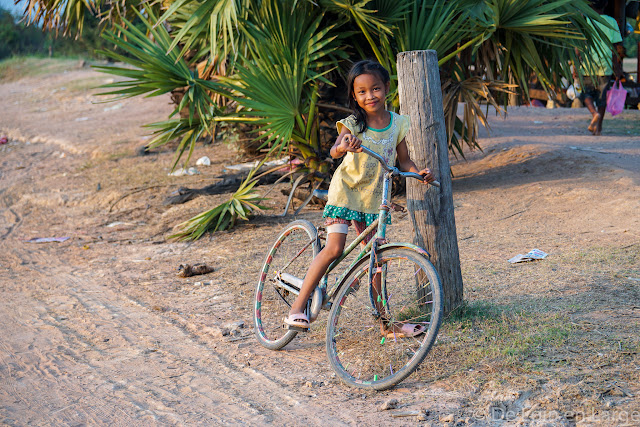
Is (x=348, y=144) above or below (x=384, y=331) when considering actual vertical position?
above

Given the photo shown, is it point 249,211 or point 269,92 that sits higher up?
point 269,92

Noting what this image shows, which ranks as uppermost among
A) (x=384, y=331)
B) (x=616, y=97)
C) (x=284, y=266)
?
(x=616, y=97)

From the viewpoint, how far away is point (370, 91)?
298cm

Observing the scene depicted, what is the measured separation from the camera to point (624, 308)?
3598mm

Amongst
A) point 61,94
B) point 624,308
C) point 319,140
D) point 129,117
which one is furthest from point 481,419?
point 61,94

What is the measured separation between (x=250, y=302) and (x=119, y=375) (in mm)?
1258

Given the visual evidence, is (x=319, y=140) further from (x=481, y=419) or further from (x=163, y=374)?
(x=481, y=419)

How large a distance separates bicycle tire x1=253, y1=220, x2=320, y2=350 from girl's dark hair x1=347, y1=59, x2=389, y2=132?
735 mm

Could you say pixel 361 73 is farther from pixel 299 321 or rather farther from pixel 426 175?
pixel 299 321

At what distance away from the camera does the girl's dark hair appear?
9.74 ft

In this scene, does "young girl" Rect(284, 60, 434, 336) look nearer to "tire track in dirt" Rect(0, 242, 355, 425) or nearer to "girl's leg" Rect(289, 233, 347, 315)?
"girl's leg" Rect(289, 233, 347, 315)

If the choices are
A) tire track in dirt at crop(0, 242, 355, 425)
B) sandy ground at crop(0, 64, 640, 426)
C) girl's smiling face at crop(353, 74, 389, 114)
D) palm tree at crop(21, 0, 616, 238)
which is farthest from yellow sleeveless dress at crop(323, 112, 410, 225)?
palm tree at crop(21, 0, 616, 238)

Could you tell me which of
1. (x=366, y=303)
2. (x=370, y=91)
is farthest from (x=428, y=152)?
(x=366, y=303)

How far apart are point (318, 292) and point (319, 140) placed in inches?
142
